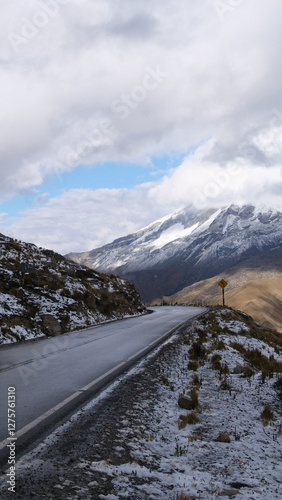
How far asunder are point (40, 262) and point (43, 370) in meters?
17.0

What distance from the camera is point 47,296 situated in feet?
67.3

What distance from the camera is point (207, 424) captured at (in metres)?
6.03

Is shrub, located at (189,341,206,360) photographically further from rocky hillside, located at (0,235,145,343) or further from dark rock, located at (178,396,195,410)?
rocky hillside, located at (0,235,145,343)

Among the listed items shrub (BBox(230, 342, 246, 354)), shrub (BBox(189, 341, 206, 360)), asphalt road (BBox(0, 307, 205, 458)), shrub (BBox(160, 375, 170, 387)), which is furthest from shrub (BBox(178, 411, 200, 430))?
shrub (BBox(230, 342, 246, 354))

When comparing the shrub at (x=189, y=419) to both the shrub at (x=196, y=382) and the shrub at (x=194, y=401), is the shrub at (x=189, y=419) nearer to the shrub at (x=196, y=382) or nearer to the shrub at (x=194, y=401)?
the shrub at (x=194, y=401)

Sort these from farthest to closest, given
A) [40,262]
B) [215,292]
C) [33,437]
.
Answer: [215,292] → [40,262] → [33,437]

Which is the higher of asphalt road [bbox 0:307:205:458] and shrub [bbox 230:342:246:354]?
asphalt road [bbox 0:307:205:458]

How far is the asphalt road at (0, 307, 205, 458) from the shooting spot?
567 cm

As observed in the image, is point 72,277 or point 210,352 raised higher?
point 72,277

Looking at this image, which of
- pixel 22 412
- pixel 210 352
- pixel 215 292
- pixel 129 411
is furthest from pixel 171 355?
pixel 215 292

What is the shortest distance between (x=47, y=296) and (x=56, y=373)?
12.2 m

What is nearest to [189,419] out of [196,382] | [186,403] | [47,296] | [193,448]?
[186,403]

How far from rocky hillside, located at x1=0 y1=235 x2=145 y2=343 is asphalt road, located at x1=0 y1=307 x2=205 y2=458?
2627 mm

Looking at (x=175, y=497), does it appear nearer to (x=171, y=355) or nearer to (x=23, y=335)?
(x=171, y=355)
